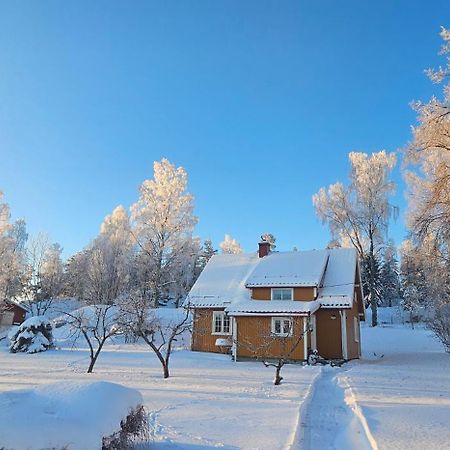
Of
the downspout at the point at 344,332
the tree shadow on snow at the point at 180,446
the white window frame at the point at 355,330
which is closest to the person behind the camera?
the tree shadow on snow at the point at 180,446

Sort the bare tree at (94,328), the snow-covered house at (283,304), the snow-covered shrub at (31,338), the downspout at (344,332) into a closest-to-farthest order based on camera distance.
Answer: the bare tree at (94,328), the snow-covered house at (283,304), the downspout at (344,332), the snow-covered shrub at (31,338)

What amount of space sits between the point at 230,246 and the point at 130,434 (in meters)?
47.0

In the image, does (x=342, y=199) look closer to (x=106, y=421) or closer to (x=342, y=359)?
(x=342, y=359)

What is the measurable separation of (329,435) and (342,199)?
28167mm

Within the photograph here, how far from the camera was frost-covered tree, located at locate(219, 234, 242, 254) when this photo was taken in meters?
51.4

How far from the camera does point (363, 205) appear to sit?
108 ft

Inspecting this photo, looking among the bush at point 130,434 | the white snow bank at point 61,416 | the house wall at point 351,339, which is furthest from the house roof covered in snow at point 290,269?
the white snow bank at point 61,416

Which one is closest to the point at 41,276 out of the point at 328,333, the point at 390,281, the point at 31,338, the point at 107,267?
the point at 107,267

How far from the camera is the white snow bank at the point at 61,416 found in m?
3.75

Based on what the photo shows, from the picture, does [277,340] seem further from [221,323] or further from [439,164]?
[439,164]

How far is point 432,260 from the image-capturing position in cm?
1401

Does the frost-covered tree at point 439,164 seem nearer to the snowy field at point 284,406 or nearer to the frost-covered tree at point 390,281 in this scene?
the snowy field at point 284,406

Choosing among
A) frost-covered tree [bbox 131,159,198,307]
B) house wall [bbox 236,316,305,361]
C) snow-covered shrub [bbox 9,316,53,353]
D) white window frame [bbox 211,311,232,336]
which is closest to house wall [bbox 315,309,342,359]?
house wall [bbox 236,316,305,361]

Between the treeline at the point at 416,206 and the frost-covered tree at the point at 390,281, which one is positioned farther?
the frost-covered tree at the point at 390,281
